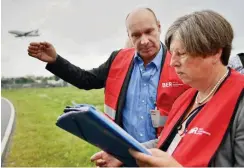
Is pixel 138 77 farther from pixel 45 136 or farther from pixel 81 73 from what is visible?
pixel 45 136

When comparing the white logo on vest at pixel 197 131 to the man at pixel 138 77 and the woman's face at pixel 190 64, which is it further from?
the man at pixel 138 77

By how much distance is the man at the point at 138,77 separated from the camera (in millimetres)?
1521

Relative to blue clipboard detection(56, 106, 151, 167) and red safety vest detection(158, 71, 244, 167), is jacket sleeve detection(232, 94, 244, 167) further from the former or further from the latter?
blue clipboard detection(56, 106, 151, 167)

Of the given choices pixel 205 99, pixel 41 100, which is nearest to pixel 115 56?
pixel 205 99

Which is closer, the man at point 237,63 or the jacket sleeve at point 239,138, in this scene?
the jacket sleeve at point 239,138

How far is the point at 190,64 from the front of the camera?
0.98 metres

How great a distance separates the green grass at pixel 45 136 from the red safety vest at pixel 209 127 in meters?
2.25

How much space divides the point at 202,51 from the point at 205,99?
126 millimetres

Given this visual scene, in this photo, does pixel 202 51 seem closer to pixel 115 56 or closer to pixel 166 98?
pixel 166 98

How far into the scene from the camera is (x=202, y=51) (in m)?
0.96

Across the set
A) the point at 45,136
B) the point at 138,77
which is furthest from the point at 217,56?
the point at 45,136

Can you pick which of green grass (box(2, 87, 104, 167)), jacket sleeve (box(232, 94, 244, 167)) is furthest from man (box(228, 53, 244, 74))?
green grass (box(2, 87, 104, 167))

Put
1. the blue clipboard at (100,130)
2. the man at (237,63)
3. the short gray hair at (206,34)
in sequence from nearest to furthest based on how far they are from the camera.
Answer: the blue clipboard at (100,130) → the short gray hair at (206,34) → the man at (237,63)

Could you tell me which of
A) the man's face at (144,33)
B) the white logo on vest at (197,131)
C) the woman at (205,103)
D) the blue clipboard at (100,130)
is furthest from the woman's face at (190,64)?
the man's face at (144,33)
